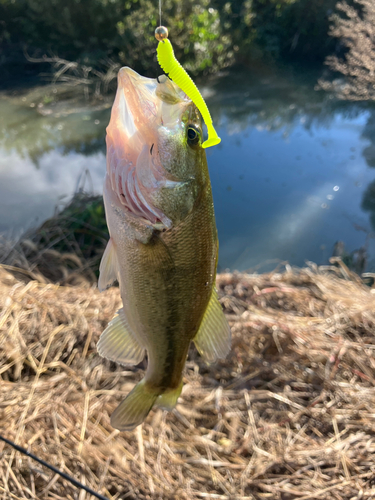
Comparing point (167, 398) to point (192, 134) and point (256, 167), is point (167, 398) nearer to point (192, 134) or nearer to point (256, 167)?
point (192, 134)

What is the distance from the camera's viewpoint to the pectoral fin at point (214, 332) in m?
0.95

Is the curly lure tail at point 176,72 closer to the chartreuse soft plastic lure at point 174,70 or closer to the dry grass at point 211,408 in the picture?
the chartreuse soft plastic lure at point 174,70

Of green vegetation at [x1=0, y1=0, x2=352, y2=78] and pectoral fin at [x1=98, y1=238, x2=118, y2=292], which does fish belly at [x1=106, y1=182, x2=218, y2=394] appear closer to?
pectoral fin at [x1=98, y1=238, x2=118, y2=292]

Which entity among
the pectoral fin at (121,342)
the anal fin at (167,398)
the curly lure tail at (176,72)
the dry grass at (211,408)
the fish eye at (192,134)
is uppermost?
the curly lure tail at (176,72)

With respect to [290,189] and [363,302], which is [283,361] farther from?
[290,189]

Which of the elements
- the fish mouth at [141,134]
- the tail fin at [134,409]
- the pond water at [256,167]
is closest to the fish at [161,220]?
the fish mouth at [141,134]

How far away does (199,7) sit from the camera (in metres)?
7.67

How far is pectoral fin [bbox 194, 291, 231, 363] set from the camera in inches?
37.3

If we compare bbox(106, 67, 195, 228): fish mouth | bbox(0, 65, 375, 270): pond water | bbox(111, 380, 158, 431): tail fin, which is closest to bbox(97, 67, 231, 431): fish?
bbox(106, 67, 195, 228): fish mouth

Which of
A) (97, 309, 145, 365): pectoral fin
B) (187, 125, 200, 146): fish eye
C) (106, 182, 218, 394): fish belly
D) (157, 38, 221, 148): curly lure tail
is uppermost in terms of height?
(157, 38, 221, 148): curly lure tail

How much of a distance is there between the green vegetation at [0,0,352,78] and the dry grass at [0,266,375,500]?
6.20 metres

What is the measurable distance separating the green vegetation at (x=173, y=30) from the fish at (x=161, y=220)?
22.9 ft

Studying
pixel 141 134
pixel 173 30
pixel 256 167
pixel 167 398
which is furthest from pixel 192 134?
pixel 173 30

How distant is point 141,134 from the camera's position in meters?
0.75
